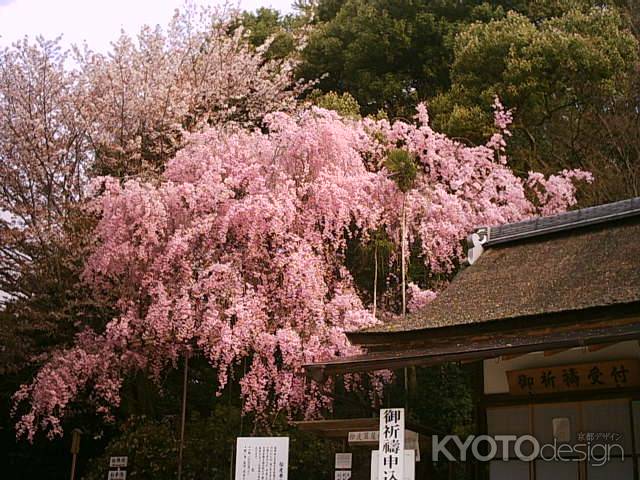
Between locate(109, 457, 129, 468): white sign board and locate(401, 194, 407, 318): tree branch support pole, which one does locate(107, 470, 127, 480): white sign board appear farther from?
locate(401, 194, 407, 318): tree branch support pole

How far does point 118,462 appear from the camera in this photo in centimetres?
1155

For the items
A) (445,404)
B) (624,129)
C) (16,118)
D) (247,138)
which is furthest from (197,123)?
(624,129)

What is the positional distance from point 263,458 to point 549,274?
340 centimetres

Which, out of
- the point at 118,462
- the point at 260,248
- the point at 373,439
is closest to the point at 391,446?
the point at 373,439

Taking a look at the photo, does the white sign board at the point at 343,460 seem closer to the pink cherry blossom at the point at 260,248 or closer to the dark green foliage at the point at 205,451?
the pink cherry blossom at the point at 260,248

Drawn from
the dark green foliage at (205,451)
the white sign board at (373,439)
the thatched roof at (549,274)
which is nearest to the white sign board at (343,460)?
the white sign board at (373,439)

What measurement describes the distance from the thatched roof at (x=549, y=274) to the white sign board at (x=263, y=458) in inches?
54.3

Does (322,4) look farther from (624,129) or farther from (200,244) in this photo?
(200,244)

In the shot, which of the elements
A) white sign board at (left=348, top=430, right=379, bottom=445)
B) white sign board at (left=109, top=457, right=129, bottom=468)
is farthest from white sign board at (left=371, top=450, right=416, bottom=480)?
white sign board at (left=109, top=457, right=129, bottom=468)

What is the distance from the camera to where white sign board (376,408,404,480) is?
6.91 metres

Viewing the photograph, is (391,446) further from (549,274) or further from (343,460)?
(343,460)

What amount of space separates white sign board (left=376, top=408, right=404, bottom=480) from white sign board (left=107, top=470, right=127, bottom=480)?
581cm

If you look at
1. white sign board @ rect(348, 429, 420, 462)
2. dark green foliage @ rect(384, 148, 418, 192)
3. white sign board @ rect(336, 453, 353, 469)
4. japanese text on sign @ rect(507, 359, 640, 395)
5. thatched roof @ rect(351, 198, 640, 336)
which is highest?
dark green foliage @ rect(384, 148, 418, 192)

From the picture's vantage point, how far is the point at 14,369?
42.7ft
